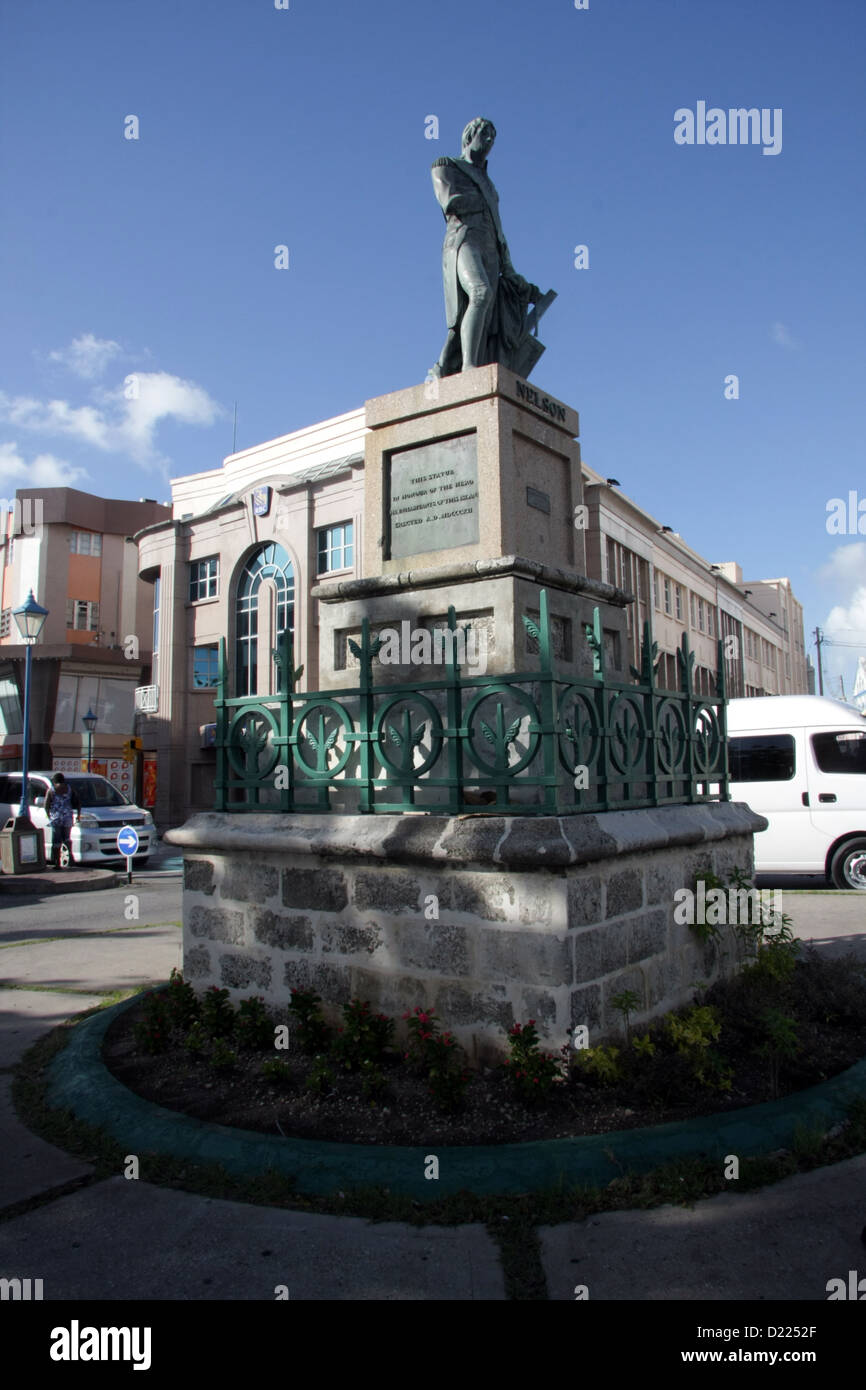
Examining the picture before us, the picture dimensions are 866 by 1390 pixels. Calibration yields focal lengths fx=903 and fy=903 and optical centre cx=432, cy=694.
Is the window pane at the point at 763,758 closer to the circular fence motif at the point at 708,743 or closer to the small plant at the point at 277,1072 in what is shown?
the circular fence motif at the point at 708,743

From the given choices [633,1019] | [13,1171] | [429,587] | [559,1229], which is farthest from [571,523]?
[13,1171]

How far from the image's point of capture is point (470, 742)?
14.0 ft

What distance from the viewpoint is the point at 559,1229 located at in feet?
9.24

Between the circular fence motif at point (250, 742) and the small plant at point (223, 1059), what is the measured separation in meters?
1.46

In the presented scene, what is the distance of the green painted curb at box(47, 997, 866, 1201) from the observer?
3.10 meters

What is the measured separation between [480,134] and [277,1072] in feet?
19.5

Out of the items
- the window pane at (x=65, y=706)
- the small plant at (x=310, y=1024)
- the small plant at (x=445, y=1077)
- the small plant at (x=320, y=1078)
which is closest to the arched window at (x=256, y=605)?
the window pane at (x=65, y=706)

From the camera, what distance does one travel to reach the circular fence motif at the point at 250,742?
5.04m

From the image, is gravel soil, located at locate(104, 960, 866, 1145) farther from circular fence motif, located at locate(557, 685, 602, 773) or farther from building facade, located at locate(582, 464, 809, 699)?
building facade, located at locate(582, 464, 809, 699)

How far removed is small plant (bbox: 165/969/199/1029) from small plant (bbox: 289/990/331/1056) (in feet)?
2.19

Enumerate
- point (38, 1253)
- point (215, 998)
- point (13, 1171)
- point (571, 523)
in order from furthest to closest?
point (571, 523)
point (215, 998)
point (13, 1171)
point (38, 1253)
